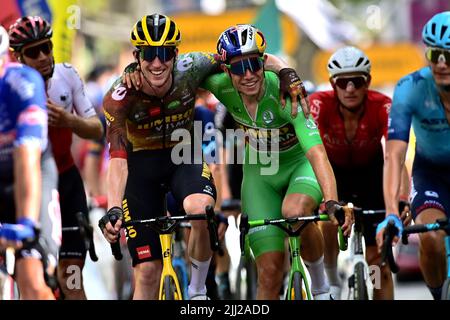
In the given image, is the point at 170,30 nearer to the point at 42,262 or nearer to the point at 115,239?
the point at 115,239

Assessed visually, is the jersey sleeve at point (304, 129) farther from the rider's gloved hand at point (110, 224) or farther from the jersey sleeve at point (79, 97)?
the jersey sleeve at point (79, 97)

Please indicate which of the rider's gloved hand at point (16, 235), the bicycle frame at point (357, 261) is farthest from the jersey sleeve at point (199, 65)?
the rider's gloved hand at point (16, 235)

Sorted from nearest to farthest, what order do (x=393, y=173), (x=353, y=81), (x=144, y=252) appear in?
(x=393, y=173) → (x=144, y=252) → (x=353, y=81)

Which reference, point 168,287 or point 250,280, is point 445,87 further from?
point 250,280

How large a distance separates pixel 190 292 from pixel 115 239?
121 cm

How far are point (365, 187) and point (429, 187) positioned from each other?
1870mm

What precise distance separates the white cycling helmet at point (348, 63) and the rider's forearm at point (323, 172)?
6.87ft

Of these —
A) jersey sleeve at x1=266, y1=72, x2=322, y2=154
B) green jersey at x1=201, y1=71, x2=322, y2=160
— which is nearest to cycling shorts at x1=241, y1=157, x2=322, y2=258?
green jersey at x1=201, y1=71, x2=322, y2=160

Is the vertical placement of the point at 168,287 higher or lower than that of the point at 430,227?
lower

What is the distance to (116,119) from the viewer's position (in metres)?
10.7

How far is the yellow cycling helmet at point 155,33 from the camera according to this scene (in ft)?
34.7

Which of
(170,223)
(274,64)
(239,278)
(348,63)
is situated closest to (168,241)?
(170,223)

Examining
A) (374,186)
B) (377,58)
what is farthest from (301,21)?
(374,186)

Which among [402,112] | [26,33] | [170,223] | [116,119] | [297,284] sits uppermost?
[26,33]
